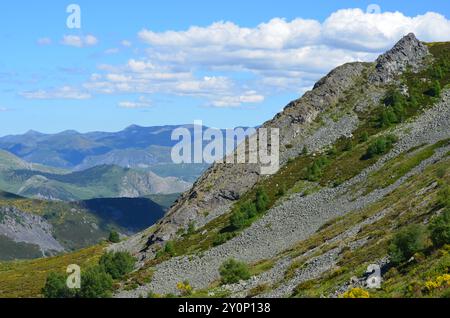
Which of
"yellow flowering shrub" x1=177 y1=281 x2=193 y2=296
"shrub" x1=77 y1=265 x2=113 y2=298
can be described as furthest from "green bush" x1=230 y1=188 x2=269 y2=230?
"shrub" x1=77 y1=265 x2=113 y2=298

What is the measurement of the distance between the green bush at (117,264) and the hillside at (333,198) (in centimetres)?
296

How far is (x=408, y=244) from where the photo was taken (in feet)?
133

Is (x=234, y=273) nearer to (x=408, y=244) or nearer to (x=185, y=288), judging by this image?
(x=185, y=288)

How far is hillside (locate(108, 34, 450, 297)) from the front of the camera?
5078 centimetres

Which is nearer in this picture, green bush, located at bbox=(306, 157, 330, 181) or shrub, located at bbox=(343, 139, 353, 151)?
green bush, located at bbox=(306, 157, 330, 181)

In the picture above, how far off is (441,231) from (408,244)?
7.94 ft

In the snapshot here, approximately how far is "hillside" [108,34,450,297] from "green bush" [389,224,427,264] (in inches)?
36.3

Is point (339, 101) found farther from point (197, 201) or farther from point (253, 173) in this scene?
point (197, 201)

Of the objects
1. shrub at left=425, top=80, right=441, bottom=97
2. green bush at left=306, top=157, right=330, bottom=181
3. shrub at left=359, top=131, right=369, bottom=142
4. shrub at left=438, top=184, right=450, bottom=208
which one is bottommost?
shrub at left=438, top=184, right=450, bottom=208

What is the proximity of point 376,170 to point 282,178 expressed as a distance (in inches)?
762

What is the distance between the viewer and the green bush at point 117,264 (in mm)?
90062

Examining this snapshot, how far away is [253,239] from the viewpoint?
8594 cm

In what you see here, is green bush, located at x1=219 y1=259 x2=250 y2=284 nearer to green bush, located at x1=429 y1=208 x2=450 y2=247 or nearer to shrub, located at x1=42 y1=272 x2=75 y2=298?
green bush, located at x1=429 y1=208 x2=450 y2=247

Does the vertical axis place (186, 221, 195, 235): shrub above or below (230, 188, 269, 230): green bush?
below
